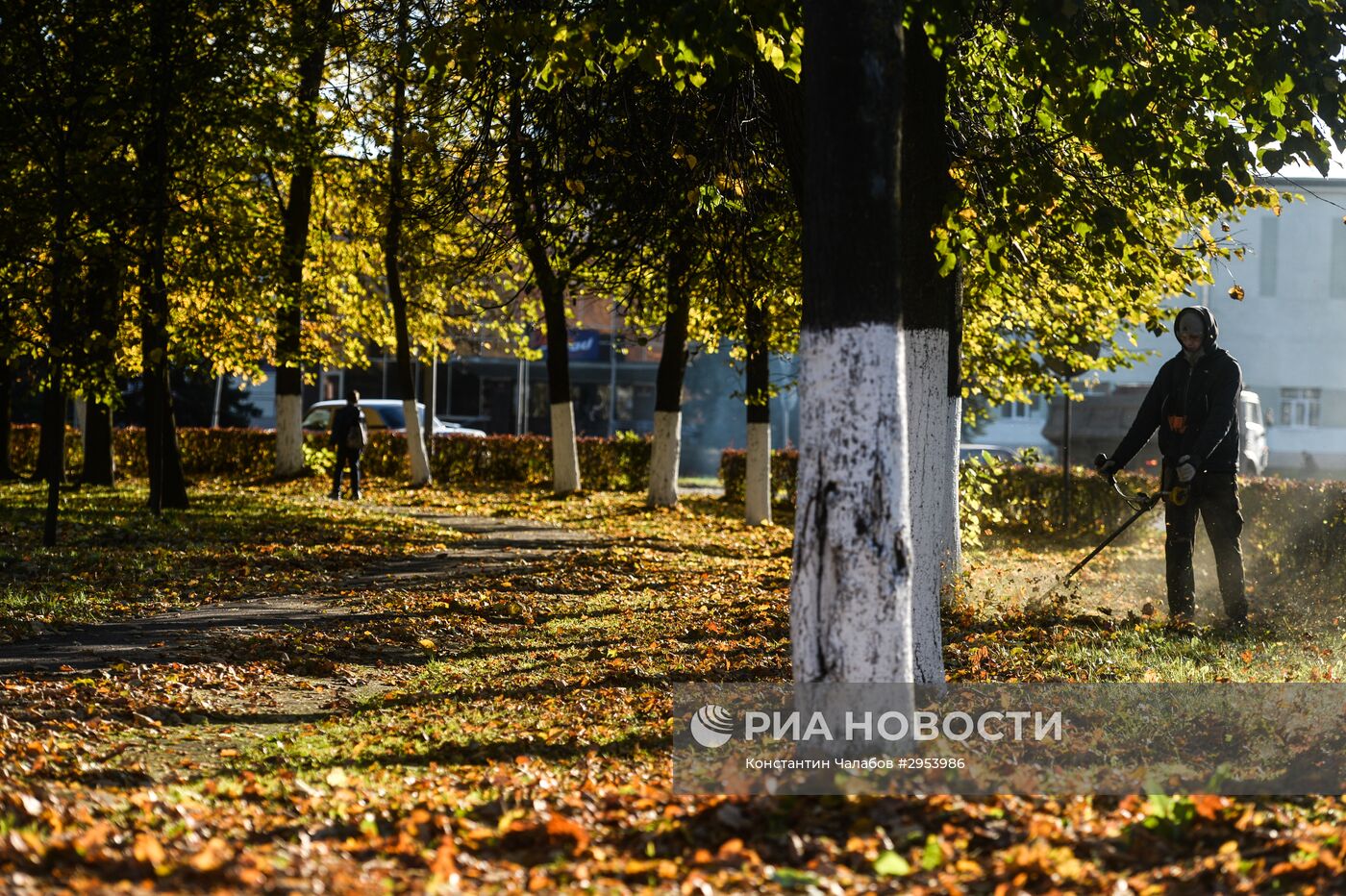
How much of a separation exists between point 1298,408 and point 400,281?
36654 millimetres

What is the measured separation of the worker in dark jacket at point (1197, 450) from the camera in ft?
29.0

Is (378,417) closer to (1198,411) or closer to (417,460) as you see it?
(417,460)

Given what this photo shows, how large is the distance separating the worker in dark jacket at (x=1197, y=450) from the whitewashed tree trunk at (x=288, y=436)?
755 inches

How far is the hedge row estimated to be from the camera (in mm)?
28438

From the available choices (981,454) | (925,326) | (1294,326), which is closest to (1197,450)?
(925,326)

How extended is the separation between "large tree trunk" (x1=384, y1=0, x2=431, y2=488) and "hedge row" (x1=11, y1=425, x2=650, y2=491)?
83cm

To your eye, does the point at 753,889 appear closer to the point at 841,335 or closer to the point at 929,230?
the point at 841,335

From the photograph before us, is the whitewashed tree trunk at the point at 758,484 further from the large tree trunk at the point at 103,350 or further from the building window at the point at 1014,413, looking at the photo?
the building window at the point at 1014,413

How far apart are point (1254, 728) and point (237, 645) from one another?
6.17 metres

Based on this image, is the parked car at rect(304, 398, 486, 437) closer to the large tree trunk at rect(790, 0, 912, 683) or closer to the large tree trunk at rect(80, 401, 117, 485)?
the large tree trunk at rect(80, 401, 117, 485)

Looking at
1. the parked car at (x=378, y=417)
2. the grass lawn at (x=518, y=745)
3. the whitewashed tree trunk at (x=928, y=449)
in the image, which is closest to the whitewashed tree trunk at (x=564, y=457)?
the parked car at (x=378, y=417)

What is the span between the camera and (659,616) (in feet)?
34.9

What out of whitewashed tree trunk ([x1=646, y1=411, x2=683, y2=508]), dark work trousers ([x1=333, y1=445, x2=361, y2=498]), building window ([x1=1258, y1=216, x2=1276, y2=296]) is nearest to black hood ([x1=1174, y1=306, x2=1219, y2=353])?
whitewashed tree trunk ([x1=646, y1=411, x2=683, y2=508])

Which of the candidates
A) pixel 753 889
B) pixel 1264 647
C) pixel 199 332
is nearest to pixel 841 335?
pixel 753 889
